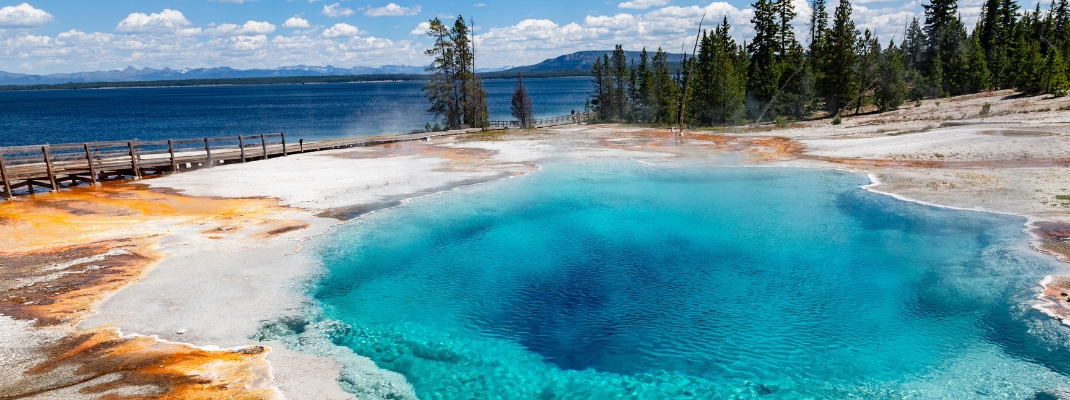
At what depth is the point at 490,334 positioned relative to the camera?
38.6 ft

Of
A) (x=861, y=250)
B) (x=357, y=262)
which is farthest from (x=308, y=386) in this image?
(x=861, y=250)

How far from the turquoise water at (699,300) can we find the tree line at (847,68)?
89.9ft

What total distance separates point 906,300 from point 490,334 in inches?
336

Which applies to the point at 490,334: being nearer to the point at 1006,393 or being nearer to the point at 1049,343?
the point at 1006,393

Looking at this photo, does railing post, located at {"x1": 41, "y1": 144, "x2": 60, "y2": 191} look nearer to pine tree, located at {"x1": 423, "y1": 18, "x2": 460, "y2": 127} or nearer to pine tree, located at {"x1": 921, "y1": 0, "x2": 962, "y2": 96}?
pine tree, located at {"x1": 423, "y1": 18, "x2": 460, "y2": 127}

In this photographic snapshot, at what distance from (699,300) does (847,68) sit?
152 feet

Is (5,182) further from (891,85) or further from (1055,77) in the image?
(1055,77)

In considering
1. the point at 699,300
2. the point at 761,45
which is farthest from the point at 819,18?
the point at 699,300

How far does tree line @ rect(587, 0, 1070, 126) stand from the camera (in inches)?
2008

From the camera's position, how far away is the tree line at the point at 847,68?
51.0m

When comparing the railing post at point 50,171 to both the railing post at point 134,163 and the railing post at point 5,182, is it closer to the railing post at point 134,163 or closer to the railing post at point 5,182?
the railing post at point 5,182

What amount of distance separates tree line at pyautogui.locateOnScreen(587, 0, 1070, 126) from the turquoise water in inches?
1079

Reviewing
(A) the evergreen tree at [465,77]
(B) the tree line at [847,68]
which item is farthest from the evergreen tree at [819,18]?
(A) the evergreen tree at [465,77]

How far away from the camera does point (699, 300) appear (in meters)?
13.1
